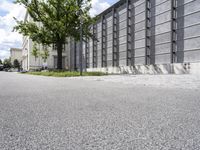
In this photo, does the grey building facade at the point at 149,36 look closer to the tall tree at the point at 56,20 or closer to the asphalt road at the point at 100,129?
the tall tree at the point at 56,20

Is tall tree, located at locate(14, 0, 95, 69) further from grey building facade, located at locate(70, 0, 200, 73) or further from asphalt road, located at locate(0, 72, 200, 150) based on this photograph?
asphalt road, located at locate(0, 72, 200, 150)

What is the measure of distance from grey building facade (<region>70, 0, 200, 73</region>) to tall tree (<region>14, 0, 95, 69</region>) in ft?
23.7

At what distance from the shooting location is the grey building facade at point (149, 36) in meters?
24.6

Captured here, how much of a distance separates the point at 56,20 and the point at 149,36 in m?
12.4

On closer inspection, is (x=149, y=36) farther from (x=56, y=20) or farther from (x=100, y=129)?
(x=100, y=129)

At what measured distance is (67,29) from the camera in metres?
29.0

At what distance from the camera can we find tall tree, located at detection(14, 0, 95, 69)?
2973 cm

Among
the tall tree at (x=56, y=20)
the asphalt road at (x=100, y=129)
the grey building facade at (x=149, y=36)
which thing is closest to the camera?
the asphalt road at (x=100, y=129)

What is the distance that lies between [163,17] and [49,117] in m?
26.8

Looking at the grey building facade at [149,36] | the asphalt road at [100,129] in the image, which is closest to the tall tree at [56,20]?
the grey building facade at [149,36]

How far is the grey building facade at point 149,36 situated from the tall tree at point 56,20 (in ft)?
23.7

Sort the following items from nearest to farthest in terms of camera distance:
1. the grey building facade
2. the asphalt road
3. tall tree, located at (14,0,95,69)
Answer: the asphalt road < the grey building facade < tall tree, located at (14,0,95,69)

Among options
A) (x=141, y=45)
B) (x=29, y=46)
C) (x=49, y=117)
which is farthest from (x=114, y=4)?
(x=29, y=46)

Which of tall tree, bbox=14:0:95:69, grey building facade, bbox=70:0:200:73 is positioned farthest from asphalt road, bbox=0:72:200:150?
tall tree, bbox=14:0:95:69
